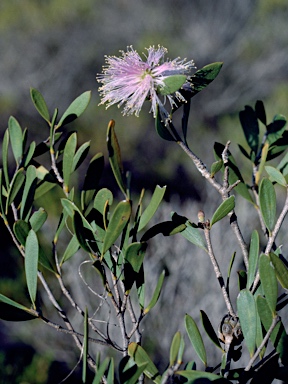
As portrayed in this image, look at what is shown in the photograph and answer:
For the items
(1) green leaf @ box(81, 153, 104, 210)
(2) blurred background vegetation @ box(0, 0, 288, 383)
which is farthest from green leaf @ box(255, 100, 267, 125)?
(2) blurred background vegetation @ box(0, 0, 288, 383)

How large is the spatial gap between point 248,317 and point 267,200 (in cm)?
10

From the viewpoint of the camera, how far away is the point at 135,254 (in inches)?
15.4

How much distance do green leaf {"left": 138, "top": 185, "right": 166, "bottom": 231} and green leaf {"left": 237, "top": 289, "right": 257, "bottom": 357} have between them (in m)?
0.09

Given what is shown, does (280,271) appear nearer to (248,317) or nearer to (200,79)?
(248,317)

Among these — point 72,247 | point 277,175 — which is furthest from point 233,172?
point 72,247

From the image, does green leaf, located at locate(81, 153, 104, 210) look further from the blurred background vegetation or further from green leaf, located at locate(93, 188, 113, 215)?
the blurred background vegetation

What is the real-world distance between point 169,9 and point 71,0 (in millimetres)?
795

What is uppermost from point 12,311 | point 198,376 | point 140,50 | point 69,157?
point 140,50

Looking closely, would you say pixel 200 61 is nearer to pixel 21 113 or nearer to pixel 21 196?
pixel 21 113

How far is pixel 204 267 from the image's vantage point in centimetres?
168

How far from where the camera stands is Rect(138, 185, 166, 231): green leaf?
41cm

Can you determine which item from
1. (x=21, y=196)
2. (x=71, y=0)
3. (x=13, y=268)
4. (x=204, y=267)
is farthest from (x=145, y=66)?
(x=71, y=0)

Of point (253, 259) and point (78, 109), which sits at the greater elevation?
point (78, 109)

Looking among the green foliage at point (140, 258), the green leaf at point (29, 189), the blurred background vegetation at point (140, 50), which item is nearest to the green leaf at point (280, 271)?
the green foliage at point (140, 258)
